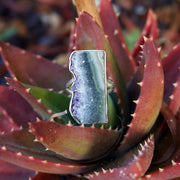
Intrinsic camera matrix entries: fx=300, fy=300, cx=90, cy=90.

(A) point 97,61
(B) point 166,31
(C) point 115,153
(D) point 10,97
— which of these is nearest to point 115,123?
(C) point 115,153

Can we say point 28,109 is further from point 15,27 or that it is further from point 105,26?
point 15,27

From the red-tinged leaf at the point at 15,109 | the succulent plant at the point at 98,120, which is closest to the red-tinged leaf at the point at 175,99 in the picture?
the succulent plant at the point at 98,120

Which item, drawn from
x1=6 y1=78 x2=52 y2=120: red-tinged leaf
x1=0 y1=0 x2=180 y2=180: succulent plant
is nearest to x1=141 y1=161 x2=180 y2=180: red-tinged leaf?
x1=0 y1=0 x2=180 y2=180: succulent plant

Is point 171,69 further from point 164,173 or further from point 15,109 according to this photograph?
point 15,109

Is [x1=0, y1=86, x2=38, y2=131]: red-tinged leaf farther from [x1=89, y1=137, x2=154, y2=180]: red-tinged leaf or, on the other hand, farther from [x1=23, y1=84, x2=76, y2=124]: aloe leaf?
[x1=89, y1=137, x2=154, y2=180]: red-tinged leaf

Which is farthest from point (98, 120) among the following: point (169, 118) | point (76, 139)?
point (169, 118)

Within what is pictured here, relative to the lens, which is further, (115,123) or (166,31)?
(166,31)
